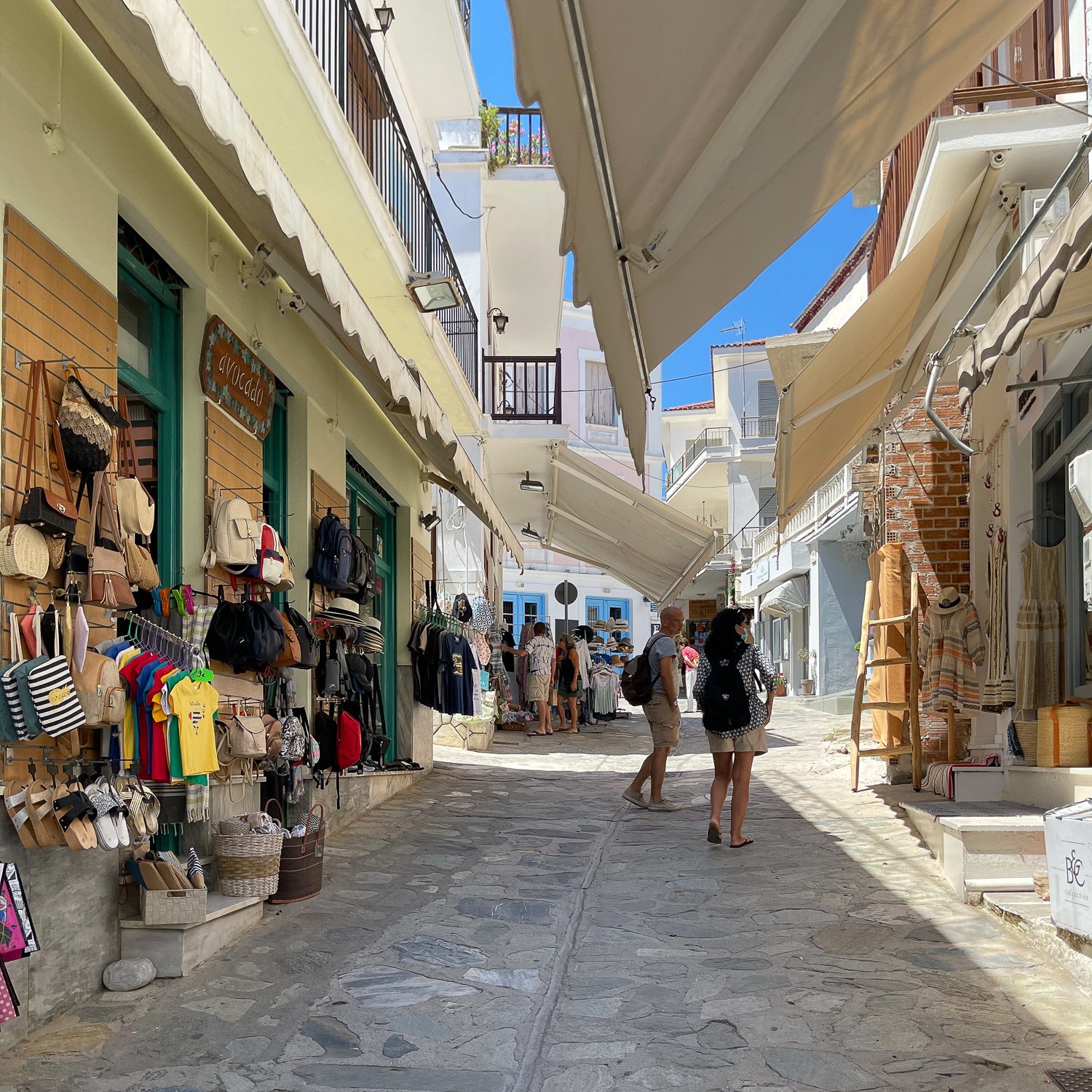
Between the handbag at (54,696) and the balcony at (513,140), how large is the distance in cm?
1418

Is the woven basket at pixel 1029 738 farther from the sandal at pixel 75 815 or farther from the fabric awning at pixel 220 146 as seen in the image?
the sandal at pixel 75 815

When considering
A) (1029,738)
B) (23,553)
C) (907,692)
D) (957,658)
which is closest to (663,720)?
(907,692)

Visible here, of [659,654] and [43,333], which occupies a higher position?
[43,333]

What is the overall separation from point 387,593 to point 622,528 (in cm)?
752

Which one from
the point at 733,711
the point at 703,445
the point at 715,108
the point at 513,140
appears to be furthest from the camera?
the point at 703,445

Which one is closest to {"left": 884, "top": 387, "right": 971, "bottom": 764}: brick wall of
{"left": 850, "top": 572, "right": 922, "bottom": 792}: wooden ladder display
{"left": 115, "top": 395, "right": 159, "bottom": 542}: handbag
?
{"left": 850, "top": 572, "right": 922, "bottom": 792}: wooden ladder display

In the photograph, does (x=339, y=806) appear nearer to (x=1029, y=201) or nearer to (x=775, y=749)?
(x=1029, y=201)

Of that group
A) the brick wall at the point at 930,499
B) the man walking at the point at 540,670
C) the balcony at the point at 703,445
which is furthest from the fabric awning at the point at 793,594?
the brick wall at the point at 930,499

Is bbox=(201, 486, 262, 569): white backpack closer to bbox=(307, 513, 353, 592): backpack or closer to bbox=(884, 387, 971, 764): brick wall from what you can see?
bbox=(307, 513, 353, 592): backpack

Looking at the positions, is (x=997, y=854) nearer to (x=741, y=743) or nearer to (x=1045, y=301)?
(x=741, y=743)

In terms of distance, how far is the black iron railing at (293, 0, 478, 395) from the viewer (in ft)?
27.2

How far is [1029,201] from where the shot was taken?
7.92 m

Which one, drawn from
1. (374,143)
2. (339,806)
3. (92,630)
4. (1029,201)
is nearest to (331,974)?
(92,630)

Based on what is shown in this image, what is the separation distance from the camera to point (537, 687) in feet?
59.5
